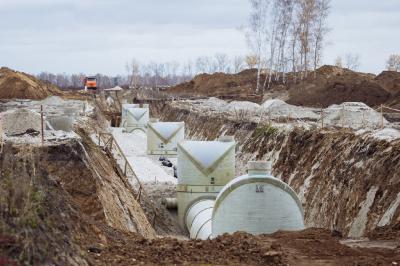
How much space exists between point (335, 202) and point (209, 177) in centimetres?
673

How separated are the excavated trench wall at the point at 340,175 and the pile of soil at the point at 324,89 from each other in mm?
16665

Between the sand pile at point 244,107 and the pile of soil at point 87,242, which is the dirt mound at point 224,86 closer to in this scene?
the sand pile at point 244,107

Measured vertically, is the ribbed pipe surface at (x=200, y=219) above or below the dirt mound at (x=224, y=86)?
below

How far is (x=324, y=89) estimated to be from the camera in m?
50.9

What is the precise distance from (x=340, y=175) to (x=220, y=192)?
4893mm

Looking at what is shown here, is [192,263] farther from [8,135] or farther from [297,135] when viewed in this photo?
[297,135]

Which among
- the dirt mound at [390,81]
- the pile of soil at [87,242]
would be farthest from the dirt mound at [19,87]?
the pile of soil at [87,242]

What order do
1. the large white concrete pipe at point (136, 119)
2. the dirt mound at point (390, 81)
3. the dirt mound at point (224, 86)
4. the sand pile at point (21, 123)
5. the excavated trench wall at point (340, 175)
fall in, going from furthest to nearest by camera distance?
the dirt mound at point (224, 86) < the large white concrete pipe at point (136, 119) < the dirt mound at point (390, 81) < the sand pile at point (21, 123) < the excavated trench wall at point (340, 175)

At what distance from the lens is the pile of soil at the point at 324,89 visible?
1818 inches

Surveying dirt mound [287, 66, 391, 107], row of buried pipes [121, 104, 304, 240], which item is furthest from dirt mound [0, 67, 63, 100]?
row of buried pipes [121, 104, 304, 240]

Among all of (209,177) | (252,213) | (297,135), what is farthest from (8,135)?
(297,135)

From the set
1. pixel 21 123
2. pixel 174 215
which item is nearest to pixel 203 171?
pixel 174 215

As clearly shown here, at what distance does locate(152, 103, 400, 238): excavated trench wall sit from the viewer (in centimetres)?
1616

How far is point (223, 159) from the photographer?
81.7 feet
